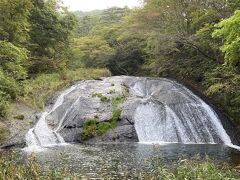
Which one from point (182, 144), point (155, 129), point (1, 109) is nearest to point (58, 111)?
point (1, 109)

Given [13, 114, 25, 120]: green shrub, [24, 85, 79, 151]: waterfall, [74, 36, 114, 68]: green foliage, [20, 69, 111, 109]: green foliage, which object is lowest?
[24, 85, 79, 151]: waterfall

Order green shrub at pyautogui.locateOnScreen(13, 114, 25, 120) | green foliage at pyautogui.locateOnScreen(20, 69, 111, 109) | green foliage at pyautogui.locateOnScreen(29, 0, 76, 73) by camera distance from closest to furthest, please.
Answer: green shrub at pyautogui.locateOnScreen(13, 114, 25, 120) → green foliage at pyautogui.locateOnScreen(20, 69, 111, 109) → green foliage at pyautogui.locateOnScreen(29, 0, 76, 73)

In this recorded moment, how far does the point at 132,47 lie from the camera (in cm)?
4228

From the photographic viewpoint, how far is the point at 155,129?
76.6ft

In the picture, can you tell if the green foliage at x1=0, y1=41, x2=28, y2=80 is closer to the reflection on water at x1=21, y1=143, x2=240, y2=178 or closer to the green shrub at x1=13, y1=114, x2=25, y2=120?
the green shrub at x1=13, y1=114, x2=25, y2=120

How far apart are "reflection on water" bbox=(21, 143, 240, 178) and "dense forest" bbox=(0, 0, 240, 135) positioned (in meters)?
4.32

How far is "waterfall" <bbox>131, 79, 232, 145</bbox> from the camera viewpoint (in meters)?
22.6

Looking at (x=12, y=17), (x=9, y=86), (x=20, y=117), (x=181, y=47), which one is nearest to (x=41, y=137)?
(x=20, y=117)

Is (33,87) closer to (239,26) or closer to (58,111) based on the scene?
(58,111)

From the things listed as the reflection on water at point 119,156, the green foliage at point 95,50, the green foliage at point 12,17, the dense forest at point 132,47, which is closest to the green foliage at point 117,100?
the reflection on water at point 119,156

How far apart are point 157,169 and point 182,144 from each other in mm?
9950

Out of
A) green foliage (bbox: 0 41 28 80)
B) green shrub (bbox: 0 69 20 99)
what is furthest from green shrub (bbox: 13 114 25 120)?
green foliage (bbox: 0 41 28 80)

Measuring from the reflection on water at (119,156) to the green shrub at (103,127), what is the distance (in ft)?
6.08

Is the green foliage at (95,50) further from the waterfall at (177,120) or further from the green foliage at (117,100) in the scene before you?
the green foliage at (117,100)
